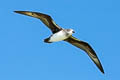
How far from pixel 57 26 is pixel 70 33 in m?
1.72

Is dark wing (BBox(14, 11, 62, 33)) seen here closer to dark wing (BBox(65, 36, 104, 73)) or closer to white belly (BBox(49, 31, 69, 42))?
white belly (BBox(49, 31, 69, 42))

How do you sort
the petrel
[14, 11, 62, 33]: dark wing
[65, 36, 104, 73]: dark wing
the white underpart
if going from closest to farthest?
the white underpart, the petrel, [14, 11, 62, 33]: dark wing, [65, 36, 104, 73]: dark wing

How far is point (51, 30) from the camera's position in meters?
43.6

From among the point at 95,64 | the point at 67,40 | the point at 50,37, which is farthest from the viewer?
the point at 95,64

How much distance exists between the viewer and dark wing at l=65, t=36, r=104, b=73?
1833 inches

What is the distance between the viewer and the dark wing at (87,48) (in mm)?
46562

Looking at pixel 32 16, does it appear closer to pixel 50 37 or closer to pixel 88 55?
pixel 50 37

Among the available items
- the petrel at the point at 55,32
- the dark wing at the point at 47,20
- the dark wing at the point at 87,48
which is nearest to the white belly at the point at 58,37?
the petrel at the point at 55,32

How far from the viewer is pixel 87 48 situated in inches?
1887

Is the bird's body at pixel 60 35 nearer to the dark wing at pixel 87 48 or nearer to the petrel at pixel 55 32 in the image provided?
the petrel at pixel 55 32

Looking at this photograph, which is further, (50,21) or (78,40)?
(78,40)

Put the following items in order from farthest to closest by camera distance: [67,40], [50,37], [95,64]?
[95,64]
[67,40]
[50,37]

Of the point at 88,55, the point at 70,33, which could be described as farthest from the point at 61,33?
the point at 88,55

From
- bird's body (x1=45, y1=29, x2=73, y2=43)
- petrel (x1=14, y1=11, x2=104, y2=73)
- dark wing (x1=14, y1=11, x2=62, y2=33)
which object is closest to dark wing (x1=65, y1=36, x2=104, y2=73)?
petrel (x1=14, y1=11, x2=104, y2=73)
